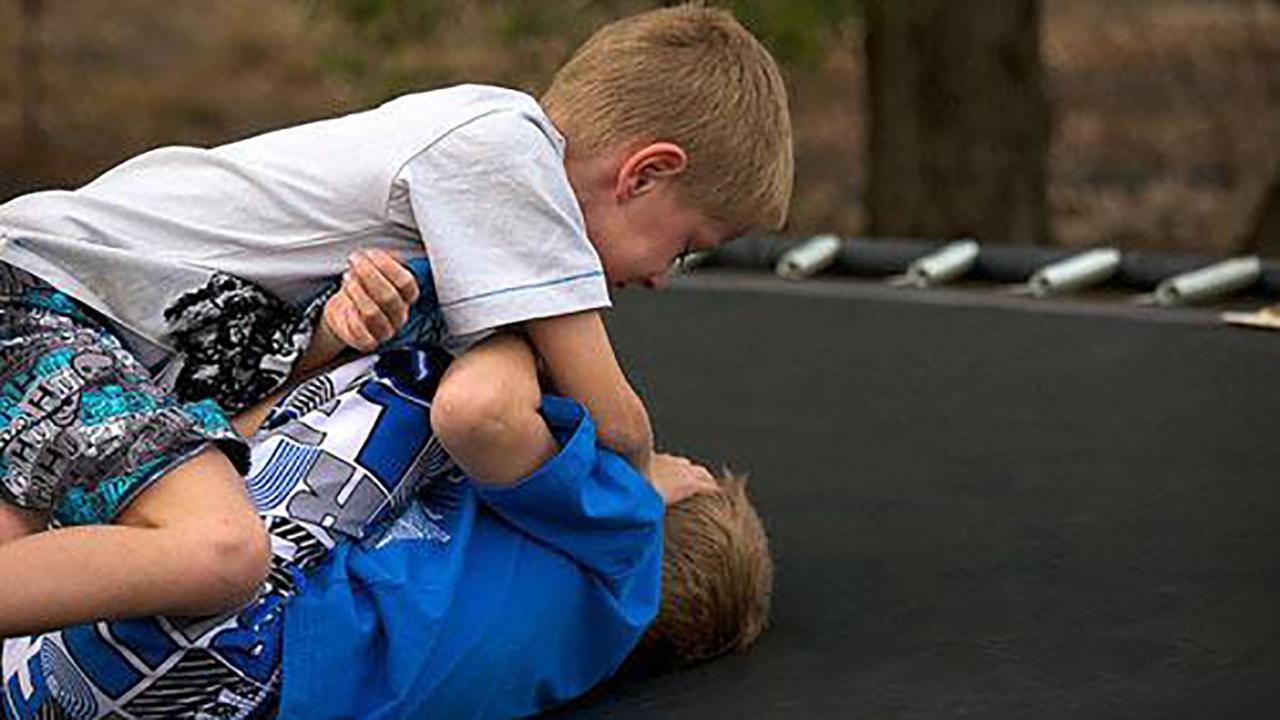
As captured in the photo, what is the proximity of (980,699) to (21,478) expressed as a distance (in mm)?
706

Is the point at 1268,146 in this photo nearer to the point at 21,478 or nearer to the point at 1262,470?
the point at 1262,470

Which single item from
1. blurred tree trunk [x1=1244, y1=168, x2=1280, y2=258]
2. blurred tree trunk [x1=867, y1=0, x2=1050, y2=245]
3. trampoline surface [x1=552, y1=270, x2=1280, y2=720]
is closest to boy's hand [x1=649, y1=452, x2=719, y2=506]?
trampoline surface [x1=552, y1=270, x2=1280, y2=720]

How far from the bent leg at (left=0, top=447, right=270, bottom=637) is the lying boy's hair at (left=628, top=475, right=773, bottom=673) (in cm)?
39

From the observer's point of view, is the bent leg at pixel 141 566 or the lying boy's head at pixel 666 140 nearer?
the bent leg at pixel 141 566

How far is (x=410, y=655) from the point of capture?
6.08ft

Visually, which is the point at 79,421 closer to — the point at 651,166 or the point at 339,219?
the point at 339,219

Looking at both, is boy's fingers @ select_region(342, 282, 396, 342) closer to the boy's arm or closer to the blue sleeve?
the boy's arm

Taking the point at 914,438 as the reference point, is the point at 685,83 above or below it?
above

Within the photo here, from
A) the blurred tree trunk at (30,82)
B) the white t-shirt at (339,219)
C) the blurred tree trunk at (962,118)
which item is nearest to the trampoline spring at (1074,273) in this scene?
the blurred tree trunk at (962,118)

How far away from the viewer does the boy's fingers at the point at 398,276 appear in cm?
183

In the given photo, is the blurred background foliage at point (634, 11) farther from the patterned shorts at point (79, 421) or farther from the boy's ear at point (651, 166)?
the patterned shorts at point (79, 421)

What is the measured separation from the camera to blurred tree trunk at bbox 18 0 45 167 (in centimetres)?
721

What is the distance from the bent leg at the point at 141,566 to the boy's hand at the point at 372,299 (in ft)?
0.48

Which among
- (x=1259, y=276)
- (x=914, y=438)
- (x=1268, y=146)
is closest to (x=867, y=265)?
(x=1259, y=276)
